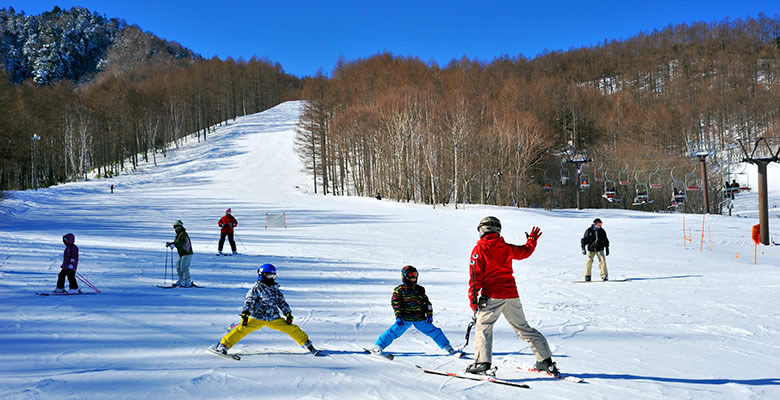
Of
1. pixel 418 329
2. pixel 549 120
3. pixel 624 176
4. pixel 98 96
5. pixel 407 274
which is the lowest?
pixel 418 329

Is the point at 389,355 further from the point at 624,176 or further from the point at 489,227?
the point at 624,176

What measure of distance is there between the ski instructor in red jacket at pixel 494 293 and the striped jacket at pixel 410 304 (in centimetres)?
81

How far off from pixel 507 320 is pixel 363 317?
3.92 m

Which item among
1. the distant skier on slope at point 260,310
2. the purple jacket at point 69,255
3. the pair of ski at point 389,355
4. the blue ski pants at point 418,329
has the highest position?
the purple jacket at point 69,255

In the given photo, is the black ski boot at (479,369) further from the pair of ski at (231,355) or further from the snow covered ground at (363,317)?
the pair of ski at (231,355)

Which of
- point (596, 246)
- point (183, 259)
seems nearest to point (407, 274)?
point (183, 259)

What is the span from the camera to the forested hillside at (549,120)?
148ft

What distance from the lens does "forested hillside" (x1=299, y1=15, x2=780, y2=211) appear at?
45.2 metres

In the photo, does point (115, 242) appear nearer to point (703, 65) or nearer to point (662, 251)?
point (662, 251)

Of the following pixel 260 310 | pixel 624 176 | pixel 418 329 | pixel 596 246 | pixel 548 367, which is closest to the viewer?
pixel 548 367

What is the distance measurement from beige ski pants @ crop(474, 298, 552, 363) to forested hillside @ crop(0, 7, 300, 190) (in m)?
46.9

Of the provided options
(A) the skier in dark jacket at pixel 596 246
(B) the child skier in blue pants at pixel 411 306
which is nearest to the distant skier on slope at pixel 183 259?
(B) the child skier in blue pants at pixel 411 306

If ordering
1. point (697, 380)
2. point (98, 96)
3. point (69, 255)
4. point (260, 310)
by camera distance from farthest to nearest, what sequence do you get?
1. point (98, 96)
2. point (69, 255)
3. point (260, 310)
4. point (697, 380)

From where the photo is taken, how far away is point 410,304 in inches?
228
